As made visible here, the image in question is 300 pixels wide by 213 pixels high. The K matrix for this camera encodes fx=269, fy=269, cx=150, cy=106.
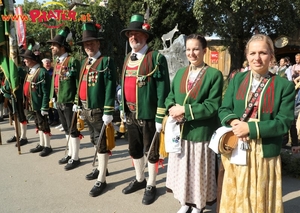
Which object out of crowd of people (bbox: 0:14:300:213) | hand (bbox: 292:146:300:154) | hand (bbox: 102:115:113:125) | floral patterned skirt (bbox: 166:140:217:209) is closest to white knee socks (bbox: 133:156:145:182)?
crowd of people (bbox: 0:14:300:213)

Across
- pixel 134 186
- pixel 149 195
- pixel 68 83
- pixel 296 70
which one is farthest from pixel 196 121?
pixel 296 70

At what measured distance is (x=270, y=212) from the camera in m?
2.18

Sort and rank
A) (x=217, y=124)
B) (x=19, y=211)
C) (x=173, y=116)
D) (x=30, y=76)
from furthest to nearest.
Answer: (x=30, y=76) < (x=19, y=211) < (x=217, y=124) < (x=173, y=116)

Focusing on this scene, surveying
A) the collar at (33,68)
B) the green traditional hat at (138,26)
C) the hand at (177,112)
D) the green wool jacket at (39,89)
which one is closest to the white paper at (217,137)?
the hand at (177,112)

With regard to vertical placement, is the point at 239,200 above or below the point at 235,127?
below

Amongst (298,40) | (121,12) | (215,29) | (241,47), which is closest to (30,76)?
(215,29)

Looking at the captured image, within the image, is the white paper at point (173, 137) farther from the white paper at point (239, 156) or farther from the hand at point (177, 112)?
the white paper at point (239, 156)

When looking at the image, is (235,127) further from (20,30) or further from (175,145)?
(20,30)

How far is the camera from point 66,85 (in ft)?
14.1

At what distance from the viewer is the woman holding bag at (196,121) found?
2.56 metres

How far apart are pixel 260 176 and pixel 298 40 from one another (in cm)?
1624

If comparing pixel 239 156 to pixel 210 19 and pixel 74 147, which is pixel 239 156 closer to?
pixel 74 147

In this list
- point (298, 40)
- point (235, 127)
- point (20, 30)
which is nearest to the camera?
point (235, 127)

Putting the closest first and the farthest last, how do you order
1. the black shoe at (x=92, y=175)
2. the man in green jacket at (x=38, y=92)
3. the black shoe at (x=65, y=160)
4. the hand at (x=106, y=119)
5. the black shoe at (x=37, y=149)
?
the hand at (x=106, y=119), the black shoe at (x=92, y=175), the black shoe at (x=65, y=160), the man in green jacket at (x=38, y=92), the black shoe at (x=37, y=149)
